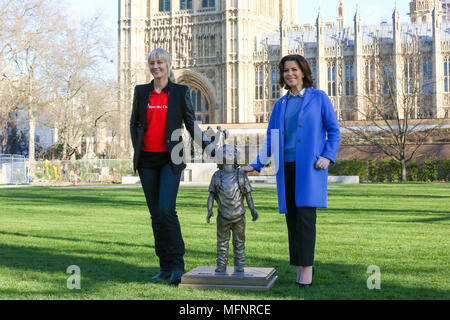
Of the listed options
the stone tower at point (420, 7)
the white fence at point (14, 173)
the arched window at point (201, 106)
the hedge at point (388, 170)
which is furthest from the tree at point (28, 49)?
the stone tower at point (420, 7)

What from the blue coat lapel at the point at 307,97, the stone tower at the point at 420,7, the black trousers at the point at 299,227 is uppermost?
the stone tower at the point at 420,7

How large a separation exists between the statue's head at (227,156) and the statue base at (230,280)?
86 centimetres

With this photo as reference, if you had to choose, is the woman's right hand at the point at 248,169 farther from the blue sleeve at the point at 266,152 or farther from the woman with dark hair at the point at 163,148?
the woman with dark hair at the point at 163,148

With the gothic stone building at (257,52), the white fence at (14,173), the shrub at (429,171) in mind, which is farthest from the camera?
the gothic stone building at (257,52)

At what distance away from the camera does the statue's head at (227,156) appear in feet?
17.0

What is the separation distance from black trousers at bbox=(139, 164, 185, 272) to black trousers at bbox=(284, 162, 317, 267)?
0.92 m

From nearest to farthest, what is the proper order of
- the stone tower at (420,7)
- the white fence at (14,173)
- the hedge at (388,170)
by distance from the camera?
the hedge at (388,170), the white fence at (14,173), the stone tower at (420,7)

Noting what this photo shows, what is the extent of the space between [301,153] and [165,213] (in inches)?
48.3

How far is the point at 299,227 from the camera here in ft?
17.2

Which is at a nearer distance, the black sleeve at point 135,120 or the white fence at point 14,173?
the black sleeve at point 135,120

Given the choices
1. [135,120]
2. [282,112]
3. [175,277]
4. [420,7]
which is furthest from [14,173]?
[420,7]

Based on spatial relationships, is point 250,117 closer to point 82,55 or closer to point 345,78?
point 345,78

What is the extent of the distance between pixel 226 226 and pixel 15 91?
22.9m

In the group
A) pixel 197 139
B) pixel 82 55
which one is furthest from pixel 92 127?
pixel 197 139
